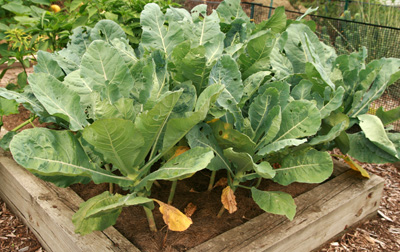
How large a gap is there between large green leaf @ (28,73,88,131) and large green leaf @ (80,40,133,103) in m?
0.10

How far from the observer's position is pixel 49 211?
1.61m

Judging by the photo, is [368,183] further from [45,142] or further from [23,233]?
[23,233]

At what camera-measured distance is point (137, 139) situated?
3.89ft

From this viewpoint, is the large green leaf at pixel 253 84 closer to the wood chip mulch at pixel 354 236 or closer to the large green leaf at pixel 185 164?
the large green leaf at pixel 185 164

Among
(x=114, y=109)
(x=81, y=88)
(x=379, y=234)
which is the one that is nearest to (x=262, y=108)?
(x=114, y=109)

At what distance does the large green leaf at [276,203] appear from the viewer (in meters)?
1.38

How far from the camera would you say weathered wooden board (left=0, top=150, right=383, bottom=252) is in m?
1.45

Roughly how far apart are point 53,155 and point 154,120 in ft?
1.16

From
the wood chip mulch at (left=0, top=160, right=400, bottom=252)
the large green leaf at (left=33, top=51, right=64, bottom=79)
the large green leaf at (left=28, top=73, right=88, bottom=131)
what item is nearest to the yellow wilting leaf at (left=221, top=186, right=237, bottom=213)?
the large green leaf at (left=28, top=73, right=88, bottom=131)

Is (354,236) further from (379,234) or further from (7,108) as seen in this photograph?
(7,108)

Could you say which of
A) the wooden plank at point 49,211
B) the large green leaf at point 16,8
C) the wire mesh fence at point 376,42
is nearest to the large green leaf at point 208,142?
the wooden plank at point 49,211

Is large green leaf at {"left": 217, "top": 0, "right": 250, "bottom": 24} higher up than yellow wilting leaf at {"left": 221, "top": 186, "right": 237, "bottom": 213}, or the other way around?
large green leaf at {"left": 217, "top": 0, "right": 250, "bottom": 24}

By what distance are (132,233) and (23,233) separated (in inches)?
33.0

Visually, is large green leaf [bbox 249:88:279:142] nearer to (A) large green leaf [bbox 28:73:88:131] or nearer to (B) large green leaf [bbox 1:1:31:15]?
(A) large green leaf [bbox 28:73:88:131]
